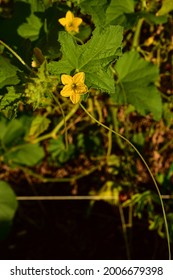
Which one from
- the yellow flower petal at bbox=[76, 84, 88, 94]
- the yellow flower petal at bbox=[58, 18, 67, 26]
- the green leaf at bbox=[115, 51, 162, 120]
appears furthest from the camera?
the green leaf at bbox=[115, 51, 162, 120]

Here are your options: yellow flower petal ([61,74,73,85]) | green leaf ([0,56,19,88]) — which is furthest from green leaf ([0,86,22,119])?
yellow flower petal ([61,74,73,85])

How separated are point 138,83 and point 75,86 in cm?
62

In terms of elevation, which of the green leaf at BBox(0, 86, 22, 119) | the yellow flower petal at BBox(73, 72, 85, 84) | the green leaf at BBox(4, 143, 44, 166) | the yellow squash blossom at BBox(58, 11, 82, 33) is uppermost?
the yellow squash blossom at BBox(58, 11, 82, 33)

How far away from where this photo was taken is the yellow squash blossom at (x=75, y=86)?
1.29 m

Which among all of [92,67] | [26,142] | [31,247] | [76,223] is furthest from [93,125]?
[92,67]

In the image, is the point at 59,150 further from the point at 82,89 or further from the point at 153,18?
the point at 82,89

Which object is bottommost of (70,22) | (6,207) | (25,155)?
(6,207)

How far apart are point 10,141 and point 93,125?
0.38 metres

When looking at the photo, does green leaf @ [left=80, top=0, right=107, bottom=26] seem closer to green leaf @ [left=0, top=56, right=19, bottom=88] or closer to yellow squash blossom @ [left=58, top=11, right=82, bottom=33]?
yellow squash blossom @ [left=58, top=11, right=82, bottom=33]

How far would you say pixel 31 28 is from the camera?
1.73m

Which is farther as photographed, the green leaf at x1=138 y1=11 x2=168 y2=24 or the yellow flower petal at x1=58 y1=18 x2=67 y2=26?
the green leaf at x1=138 y1=11 x2=168 y2=24

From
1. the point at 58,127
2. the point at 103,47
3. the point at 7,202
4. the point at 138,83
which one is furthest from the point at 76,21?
the point at 7,202

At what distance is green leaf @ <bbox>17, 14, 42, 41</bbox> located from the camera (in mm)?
1723

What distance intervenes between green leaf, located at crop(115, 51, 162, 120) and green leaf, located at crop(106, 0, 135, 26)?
18cm
